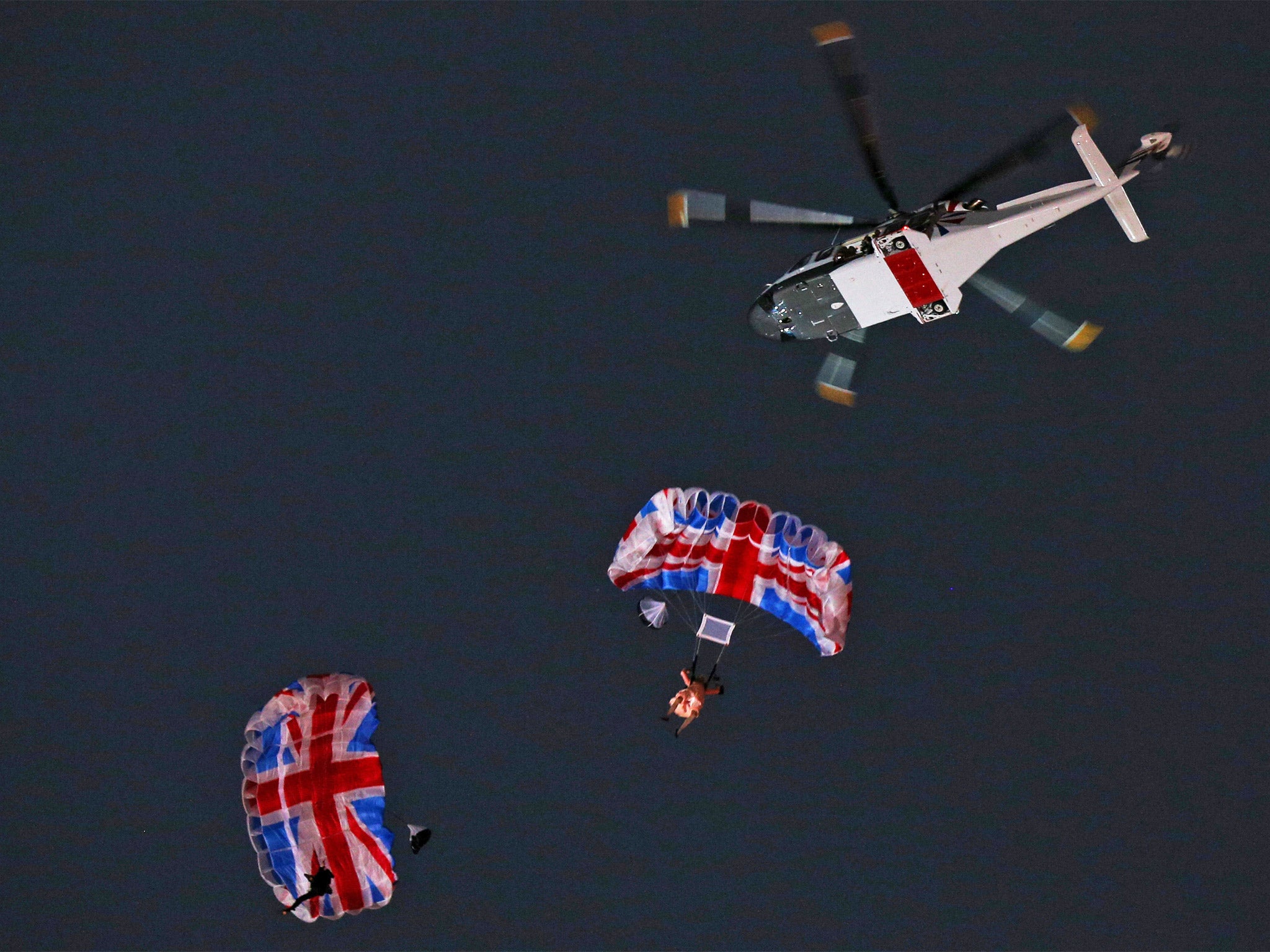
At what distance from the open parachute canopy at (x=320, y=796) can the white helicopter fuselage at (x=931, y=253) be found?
41.3 ft

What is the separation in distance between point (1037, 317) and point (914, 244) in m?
2.92

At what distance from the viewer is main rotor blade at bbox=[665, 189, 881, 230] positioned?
69.5 ft

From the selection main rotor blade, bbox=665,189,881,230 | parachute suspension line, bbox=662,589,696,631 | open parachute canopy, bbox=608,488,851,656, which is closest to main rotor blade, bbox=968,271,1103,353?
main rotor blade, bbox=665,189,881,230

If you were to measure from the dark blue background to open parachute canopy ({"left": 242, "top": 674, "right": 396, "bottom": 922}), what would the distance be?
169 inches

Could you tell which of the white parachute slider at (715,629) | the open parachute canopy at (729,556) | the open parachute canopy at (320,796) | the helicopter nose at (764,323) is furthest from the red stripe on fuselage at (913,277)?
the open parachute canopy at (320,796)

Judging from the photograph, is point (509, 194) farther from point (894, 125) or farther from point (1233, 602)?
point (1233, 602)

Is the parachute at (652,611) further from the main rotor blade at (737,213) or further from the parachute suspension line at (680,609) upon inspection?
the main rotor blade at (737,213)

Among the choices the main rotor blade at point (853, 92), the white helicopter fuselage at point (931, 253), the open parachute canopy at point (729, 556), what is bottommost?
the open parachute canopy at point (729, 556)

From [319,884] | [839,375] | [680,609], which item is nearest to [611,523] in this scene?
[680,609]

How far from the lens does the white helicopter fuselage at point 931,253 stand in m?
22.5

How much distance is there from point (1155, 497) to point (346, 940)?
2184 cm

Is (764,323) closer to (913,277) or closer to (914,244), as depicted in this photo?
(913,277)

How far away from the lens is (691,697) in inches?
952

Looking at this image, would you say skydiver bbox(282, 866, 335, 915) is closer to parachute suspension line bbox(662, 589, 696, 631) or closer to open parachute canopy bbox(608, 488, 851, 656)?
open parachute canopy bbox(608, 488, 851, 656)
